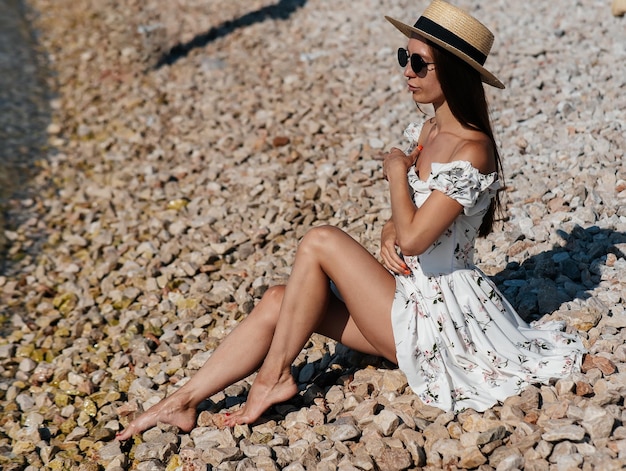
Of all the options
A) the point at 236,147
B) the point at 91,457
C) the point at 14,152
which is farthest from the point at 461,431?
the point at 14,152

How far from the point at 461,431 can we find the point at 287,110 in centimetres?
443

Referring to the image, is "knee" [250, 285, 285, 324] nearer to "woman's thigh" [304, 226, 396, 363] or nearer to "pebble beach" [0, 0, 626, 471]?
"woman's thigh" [304, 226, 396, 363]

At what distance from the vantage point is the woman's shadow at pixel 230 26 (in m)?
9.17

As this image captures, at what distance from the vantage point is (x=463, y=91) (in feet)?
11.2

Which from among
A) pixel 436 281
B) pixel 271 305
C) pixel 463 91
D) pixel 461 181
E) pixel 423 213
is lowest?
pixel 271 305

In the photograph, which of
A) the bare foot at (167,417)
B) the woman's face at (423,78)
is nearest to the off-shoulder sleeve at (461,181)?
the woman's face at (423,78)

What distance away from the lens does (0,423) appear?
4207mm

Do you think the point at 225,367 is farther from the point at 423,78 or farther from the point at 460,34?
the point at 460,34

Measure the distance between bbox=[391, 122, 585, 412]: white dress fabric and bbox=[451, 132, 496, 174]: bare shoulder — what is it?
0.15ft

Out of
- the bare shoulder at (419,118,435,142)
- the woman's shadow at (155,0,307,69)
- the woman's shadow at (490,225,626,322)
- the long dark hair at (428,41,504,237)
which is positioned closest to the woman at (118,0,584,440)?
the long dark hair at (428,41,504,237)

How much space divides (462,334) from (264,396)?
0.90 meters

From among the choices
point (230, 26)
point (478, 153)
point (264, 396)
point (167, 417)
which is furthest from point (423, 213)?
point (230, 26)

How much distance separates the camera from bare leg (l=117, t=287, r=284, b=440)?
3637 mm

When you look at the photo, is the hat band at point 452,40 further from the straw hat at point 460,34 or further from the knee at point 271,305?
the knee at point 271,305
